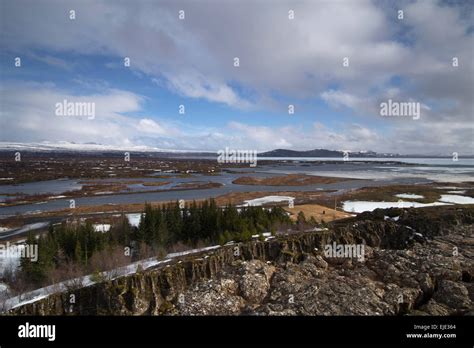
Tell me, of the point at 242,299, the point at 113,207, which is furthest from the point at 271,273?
the point at 113,207

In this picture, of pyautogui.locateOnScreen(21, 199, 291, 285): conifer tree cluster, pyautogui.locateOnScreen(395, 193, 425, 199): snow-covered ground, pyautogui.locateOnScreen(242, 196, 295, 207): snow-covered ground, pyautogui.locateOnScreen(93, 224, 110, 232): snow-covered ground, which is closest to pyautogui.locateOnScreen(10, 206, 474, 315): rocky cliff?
pyautogui.locateOnScreen(21, 199, 291, 285): conifer tree cluster

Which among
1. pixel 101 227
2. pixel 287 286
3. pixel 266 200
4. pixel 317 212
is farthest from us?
pixel 266 200

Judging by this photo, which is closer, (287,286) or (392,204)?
(287,286)

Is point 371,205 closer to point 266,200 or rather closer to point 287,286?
point 266,200

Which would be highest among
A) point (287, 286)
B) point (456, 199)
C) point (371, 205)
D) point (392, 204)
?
point (287, 286)

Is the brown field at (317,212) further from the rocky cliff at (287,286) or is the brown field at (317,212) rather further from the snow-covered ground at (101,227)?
the snow-covered ground at (101,227)

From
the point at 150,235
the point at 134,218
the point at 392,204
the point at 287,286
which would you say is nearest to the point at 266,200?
the point at 392,204

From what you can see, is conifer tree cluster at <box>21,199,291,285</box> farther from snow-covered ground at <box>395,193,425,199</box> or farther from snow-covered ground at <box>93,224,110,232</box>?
snow-covered ground at <box>395,193,425,199</box>
